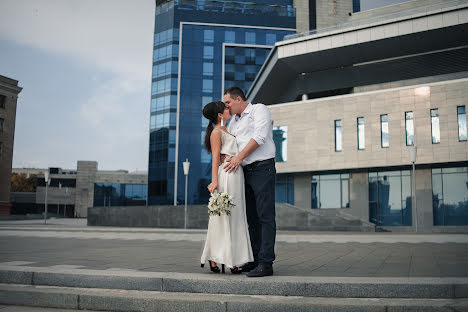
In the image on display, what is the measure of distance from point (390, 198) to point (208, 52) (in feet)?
114

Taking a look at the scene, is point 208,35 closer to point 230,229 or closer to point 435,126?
point 435,126

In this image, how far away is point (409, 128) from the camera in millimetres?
27672

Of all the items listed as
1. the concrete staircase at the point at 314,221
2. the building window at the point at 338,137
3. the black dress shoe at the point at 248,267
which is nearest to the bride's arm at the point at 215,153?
the black dress shoe at the point at 248,267

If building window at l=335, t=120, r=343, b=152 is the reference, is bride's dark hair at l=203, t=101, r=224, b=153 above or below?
below

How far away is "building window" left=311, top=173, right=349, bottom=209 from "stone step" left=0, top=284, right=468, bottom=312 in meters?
28.2

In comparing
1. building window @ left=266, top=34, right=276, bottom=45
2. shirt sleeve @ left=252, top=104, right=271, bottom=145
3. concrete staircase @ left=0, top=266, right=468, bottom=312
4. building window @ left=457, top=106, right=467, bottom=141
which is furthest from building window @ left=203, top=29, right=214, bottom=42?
concrete staircase @ left=0, top=266, right=468, bottom=312

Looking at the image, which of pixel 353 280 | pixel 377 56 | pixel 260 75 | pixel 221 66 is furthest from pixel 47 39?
pixel 221 66

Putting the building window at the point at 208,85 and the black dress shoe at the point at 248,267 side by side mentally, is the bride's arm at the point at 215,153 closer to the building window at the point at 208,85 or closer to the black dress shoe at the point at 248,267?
the black dress shoe at the point at 248,267

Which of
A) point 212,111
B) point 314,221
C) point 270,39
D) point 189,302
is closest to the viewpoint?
point 189,302

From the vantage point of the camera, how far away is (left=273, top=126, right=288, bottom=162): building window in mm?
32256

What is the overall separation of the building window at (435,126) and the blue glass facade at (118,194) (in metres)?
57.5

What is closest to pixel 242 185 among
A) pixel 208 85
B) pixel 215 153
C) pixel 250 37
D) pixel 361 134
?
pixel 215 153

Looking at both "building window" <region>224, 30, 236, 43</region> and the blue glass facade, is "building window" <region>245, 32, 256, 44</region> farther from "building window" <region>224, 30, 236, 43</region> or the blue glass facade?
the blue glass facade

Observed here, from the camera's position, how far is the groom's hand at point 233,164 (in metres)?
4.70
